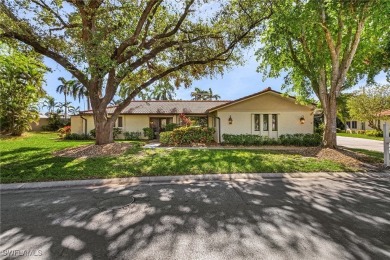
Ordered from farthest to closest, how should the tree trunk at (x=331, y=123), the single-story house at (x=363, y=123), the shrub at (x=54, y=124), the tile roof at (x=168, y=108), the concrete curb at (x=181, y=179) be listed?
the shrub at (x=54, y=124)
the single-story house at (x=363, y=123)
the tile roof at (x=168, y=108)
the tree trunk at (x=331, y=123)
the concrete curb at (x=181, y=179)

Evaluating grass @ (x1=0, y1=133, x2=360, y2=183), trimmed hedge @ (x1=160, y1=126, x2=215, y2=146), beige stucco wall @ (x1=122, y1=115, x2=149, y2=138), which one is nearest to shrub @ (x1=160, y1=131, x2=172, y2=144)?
trimmed hedge @ (x1=160, y1=126, x2=215, y2=146)

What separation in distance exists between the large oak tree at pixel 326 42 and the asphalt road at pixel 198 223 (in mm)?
6590

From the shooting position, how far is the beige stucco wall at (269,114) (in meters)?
16.7

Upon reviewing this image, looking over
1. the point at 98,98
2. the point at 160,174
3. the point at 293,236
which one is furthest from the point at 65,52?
the point at 293,236

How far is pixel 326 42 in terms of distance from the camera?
1133cm

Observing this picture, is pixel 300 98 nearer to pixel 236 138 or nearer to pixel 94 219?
pixel 236 138

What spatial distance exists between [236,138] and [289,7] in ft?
29.5

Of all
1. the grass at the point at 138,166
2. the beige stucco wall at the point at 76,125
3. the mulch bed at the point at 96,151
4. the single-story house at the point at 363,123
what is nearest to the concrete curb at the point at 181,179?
the grass at the point at 138,166

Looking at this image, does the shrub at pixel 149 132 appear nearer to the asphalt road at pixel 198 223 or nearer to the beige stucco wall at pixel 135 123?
the beige stucco wall at pixel 135 123

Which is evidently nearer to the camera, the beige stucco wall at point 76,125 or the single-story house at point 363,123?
the beige stucco wall at point 76,125

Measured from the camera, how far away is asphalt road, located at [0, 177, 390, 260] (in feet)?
9.52

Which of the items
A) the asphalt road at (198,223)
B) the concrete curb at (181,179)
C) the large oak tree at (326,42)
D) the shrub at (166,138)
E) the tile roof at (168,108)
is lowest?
the asphalt road at (198,223)

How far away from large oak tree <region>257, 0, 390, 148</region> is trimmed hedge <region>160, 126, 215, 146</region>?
5.94 m

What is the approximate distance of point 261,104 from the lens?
16.8 m
